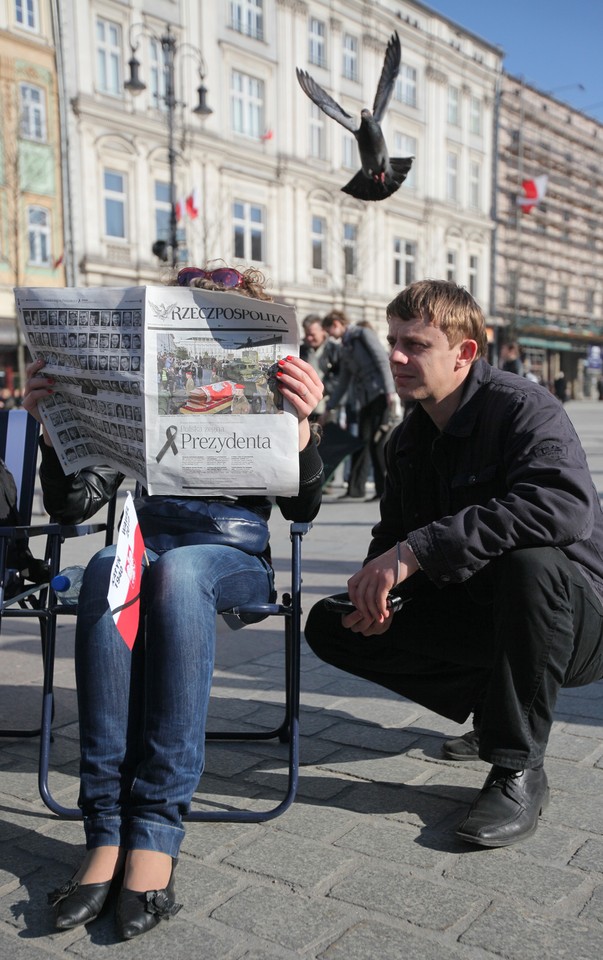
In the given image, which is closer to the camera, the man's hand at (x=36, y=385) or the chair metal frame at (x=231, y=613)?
the chair metal frame at (x=231, y=613)

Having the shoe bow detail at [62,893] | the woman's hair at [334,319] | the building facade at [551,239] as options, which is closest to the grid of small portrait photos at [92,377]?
the shoe bow detail at [62,893]

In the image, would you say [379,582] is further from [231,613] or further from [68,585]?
[68,585]

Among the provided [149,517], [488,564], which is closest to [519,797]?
[488,564]

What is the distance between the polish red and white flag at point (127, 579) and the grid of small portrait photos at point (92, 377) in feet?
0.79

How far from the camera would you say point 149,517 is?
2520 mm

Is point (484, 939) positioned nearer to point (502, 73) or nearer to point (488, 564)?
point (488, 564)

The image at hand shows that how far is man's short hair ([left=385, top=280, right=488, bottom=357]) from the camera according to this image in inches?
94.9

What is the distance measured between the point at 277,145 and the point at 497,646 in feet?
99.4

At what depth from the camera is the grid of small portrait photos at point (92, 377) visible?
88.8 inches

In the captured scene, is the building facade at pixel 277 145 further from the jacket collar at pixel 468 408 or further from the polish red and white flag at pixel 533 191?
the jacket collar at pixel 468 408

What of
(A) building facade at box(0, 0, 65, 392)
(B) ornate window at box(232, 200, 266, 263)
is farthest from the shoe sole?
(B) ornate window at box(232, 200, 266, 263)

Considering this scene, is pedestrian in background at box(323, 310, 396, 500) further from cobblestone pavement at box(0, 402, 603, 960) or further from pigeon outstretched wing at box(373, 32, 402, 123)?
cobblestone pavement at box(0, 402, 603, 960)

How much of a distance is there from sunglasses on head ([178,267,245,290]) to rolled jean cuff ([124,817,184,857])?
1419mm

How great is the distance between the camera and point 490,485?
7.85 feet
